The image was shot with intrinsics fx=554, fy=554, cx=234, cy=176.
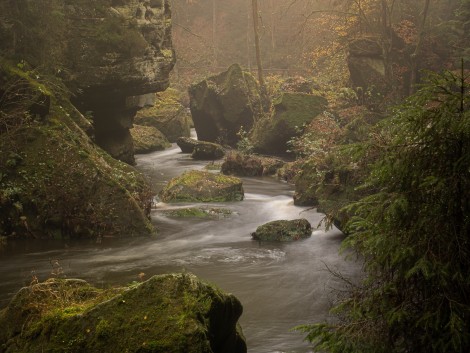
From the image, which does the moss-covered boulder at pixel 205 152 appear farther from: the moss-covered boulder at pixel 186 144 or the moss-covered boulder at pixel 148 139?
the moss-covered boulder at pixel 148 139

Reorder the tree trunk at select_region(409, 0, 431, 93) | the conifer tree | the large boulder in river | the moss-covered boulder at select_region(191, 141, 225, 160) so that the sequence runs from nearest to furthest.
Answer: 1. the conifer tree
2. the tree trunk at select_region(409, 0, 431, 93)
3. the moss-covered boulder at select_region(191, 141, 225, 160)
4. the large boulder in river

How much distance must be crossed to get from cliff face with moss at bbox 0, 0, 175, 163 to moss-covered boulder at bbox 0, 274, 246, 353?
10297 millimetres

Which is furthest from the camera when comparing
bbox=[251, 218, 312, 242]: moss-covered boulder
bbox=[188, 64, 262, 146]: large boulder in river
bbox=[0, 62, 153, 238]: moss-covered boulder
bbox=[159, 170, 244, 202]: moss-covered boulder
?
bbox=[188, 64, 262, 146]: large boulder in river

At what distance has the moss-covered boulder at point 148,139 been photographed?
26594 millimetres

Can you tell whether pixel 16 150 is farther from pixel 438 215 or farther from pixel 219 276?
pixel 438 215

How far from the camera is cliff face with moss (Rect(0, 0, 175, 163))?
14.4 metres

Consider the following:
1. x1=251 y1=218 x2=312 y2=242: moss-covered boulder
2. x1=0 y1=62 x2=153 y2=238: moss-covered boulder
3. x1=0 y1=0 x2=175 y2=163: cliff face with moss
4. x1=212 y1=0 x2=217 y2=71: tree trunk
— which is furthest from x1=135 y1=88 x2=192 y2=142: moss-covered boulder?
x1=212 y1=0 x2=217 y2=71: tree trunk

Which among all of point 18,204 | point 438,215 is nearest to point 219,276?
point 18,204

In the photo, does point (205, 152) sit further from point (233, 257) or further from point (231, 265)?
point (231, 265)

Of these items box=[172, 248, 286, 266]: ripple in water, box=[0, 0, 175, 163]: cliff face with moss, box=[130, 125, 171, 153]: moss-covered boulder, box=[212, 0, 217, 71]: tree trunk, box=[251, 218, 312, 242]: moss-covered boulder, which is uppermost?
box=[212, 0, 217, 71]: tree trunk

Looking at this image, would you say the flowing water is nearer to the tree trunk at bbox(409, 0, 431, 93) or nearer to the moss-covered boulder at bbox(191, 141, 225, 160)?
the tree trunk at bbox(409, 0, 431, 93)

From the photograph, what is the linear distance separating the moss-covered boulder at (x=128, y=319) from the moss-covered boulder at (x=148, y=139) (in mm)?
21177

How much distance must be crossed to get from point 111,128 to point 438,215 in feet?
57.6

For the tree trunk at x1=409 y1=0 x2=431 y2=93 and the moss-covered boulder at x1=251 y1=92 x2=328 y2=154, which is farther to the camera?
the moss-covered boulder at x1=251 y1=92 x2=328 y2=154
